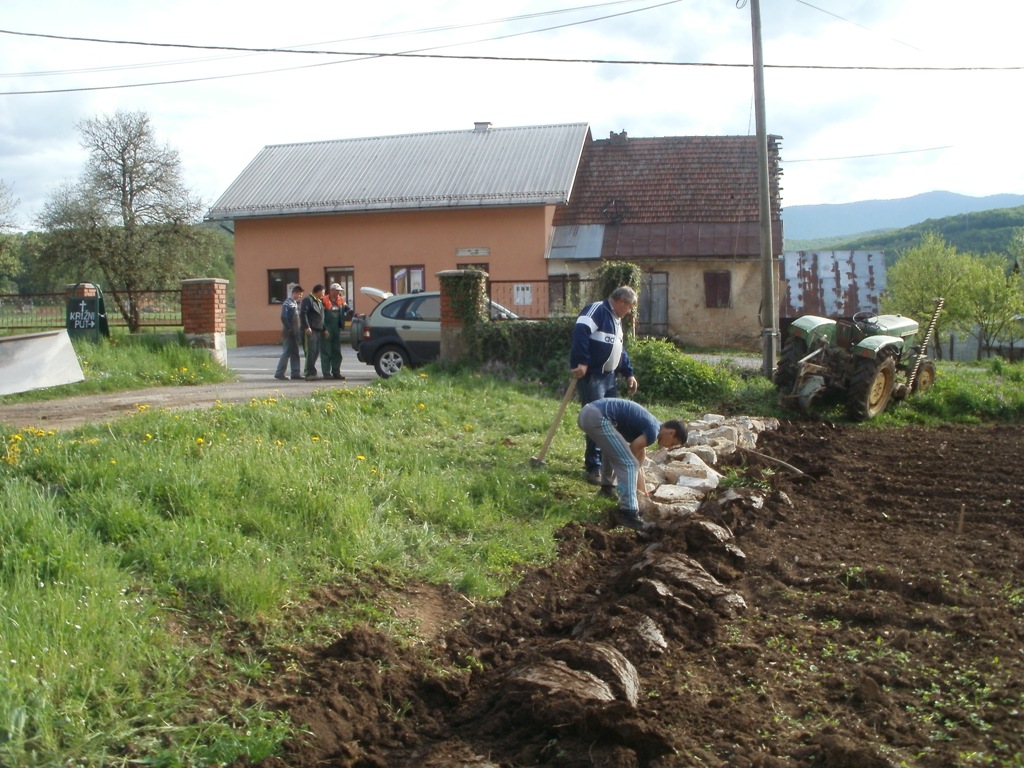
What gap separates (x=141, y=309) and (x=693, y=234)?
47.1 feet

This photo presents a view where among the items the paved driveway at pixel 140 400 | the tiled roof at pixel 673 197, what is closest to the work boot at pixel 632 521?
the paved driveway at pixel 140 400

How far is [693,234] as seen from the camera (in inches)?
1016

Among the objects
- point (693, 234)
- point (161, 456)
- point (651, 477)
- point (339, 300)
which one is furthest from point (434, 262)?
point (161, 456)

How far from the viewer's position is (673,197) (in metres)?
27.4

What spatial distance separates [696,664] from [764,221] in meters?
12.3

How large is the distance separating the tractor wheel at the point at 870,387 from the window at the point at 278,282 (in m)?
19.6

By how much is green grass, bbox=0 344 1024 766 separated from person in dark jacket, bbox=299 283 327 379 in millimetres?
4622

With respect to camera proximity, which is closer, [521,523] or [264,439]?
[521,523]

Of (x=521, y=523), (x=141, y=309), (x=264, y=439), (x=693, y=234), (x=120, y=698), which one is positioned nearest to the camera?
(x=120, y=698)

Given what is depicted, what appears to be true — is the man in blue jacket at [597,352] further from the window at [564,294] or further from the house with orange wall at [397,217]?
the house with orange wall at [397,217]

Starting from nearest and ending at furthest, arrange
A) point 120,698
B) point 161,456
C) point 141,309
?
1. point 120,698
2. point 161,456
3. point 141,309

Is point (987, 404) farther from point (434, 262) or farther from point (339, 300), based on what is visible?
point (434, 262)

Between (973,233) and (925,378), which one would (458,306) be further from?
(973,233)

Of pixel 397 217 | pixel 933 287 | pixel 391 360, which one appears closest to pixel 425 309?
pixel 391 360
